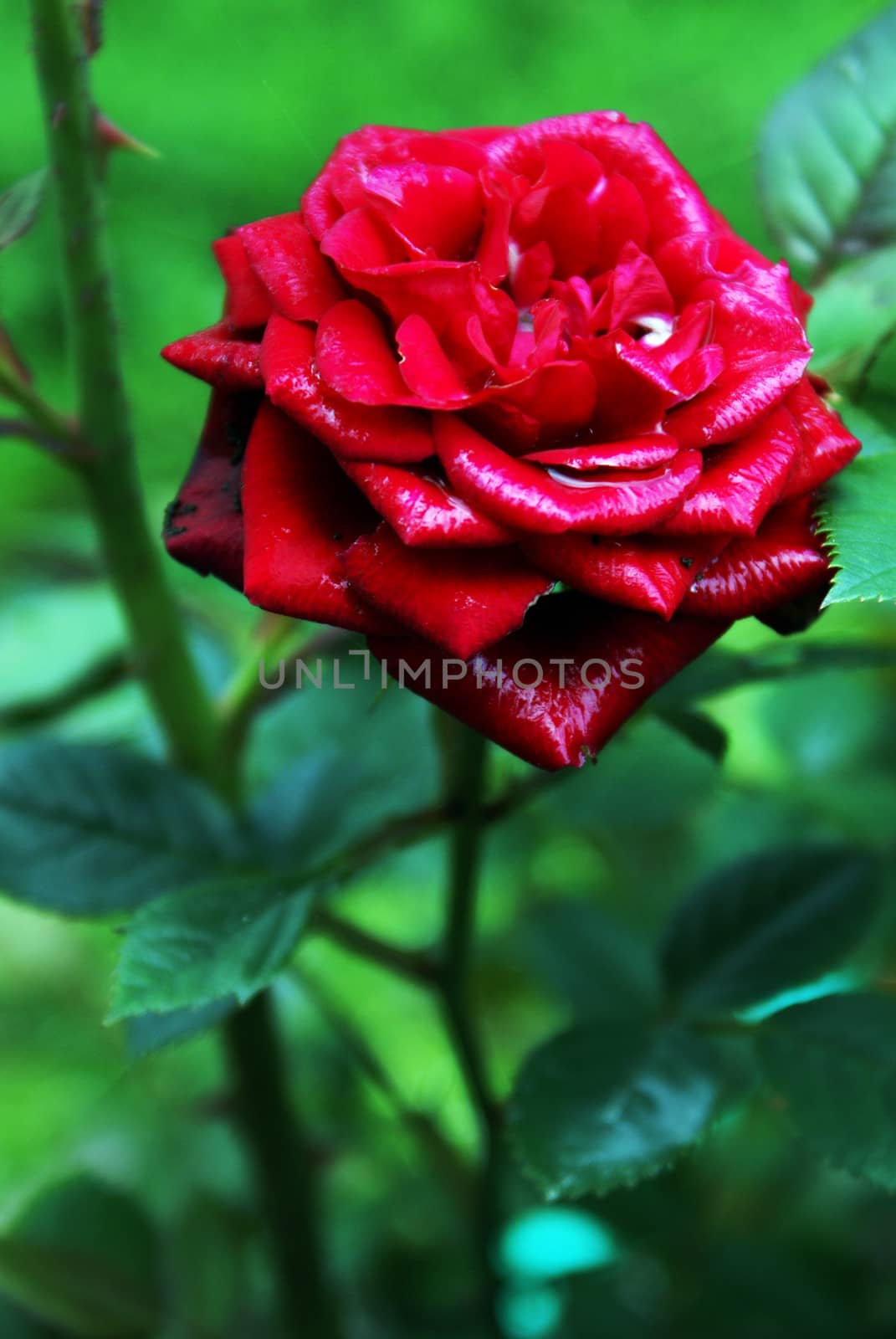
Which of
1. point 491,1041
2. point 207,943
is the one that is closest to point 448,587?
point 207,943

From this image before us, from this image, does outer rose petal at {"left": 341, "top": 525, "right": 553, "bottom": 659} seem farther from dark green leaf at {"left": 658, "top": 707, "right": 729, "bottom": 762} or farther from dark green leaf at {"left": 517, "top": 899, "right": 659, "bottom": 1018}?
dark green leaf at {"left": 517, "top": 899, "right": 659, "bottom": 1018}

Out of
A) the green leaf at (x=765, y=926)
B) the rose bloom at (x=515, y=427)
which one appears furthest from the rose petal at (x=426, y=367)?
the green leaf at (x=765, y=926)

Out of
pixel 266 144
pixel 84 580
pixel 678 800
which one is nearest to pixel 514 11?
pixel 266 144

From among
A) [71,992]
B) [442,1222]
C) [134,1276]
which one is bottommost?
[71,992]

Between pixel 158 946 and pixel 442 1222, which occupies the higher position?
pixel 158 946

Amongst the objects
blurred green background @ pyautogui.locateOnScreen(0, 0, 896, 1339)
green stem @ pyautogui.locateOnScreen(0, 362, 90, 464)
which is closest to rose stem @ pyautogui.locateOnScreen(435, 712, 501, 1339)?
blurred green background @ pyautogui.locateOnScreen(0, 0, 896, 1339)

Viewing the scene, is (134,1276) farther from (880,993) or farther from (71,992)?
(71,992)
